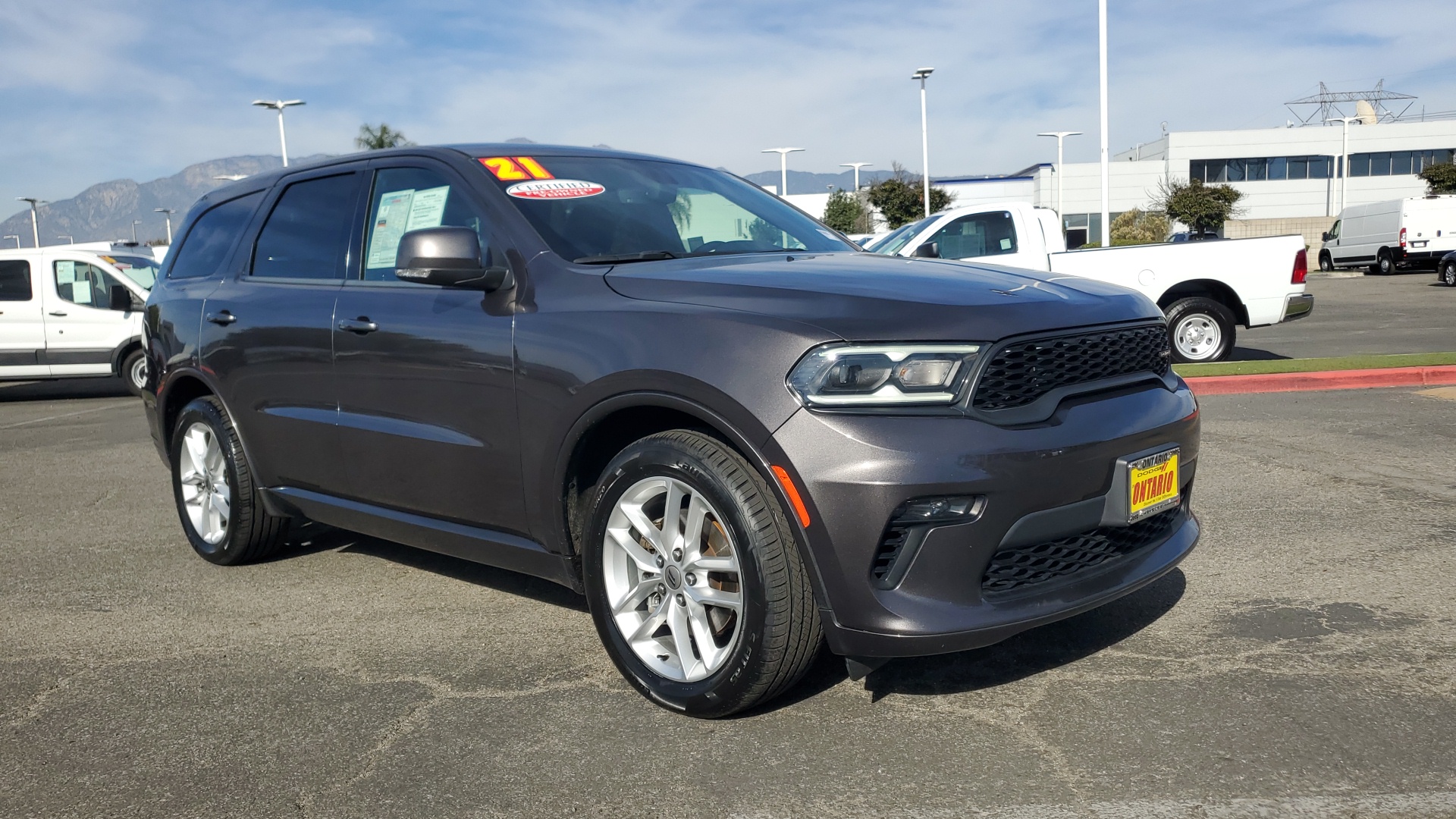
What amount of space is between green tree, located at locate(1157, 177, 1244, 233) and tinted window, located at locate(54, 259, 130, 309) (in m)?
46.7

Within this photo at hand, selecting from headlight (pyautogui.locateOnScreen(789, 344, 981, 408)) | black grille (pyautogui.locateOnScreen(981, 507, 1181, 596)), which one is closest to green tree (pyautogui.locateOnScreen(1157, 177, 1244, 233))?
black grille (pyautogui.locateOnScreen(981, 507, 1181, 596))

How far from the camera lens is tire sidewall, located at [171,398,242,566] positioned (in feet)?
16.1

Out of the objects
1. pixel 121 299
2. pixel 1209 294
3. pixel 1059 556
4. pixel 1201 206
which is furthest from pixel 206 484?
pixel 1201 206

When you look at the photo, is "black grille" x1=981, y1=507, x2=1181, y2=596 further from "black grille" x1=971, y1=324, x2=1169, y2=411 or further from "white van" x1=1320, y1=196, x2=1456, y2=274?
"white van" x1=1320, y1=196, x2=1456, y2=274

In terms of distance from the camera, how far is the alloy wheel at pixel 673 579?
3113mm

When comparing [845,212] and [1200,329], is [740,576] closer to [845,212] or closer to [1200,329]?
[1200,329]

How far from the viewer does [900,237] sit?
40.7 feet

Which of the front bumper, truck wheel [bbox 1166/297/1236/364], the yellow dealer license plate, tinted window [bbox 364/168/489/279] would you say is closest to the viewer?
the front bumper

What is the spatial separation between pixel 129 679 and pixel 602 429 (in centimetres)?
179

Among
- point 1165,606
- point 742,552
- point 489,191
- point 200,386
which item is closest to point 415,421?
point 489,191

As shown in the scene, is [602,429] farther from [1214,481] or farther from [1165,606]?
[1214,481]

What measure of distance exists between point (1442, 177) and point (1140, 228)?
12.0m

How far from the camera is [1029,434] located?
9.32 ft

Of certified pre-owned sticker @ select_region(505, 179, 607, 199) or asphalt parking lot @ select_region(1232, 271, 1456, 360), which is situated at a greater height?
certified pre-owned sticker @ select_region(505, 179, 607, 199)
